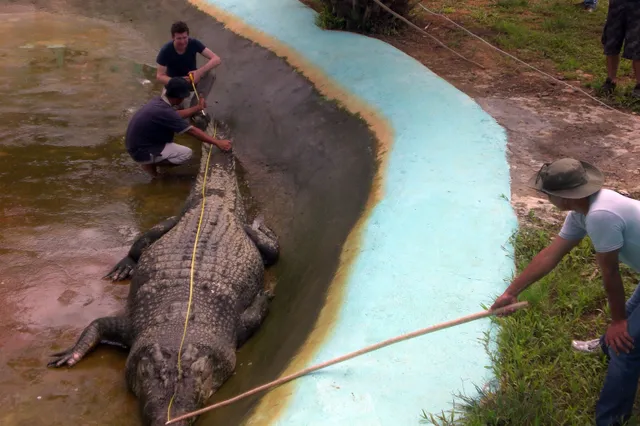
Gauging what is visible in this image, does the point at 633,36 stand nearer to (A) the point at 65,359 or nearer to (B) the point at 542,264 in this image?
(B) the point at 542,264

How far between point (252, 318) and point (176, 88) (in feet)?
7.50

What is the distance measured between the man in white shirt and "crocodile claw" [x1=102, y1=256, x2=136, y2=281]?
9.67 ft

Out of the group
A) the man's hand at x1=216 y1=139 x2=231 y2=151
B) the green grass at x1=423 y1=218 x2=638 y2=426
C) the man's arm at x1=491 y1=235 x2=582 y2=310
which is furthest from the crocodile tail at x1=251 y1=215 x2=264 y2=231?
the man's arm at x1=491 y1=235 x2=582 y2=310

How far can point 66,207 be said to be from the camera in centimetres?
473

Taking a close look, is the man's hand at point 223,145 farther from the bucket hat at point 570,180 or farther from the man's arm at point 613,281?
the man's arm at point 613,281

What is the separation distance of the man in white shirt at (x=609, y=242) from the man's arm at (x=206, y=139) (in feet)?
10.7

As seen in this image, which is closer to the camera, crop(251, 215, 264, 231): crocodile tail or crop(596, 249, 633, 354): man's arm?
crop(596, 249, 633, 354): man's arm

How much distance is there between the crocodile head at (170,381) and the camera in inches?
111

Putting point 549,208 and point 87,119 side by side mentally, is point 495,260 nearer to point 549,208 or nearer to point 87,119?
point 549,208

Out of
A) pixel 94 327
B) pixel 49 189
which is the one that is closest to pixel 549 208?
pixel 94 327

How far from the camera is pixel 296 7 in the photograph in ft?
24.6

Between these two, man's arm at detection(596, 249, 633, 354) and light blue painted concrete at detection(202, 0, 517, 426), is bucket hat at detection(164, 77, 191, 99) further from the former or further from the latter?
man's arm at detection(596, 249, 633, 354)

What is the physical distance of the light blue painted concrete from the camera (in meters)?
2.32

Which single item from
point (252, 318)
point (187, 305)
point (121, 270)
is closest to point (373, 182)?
point (252, 318)
